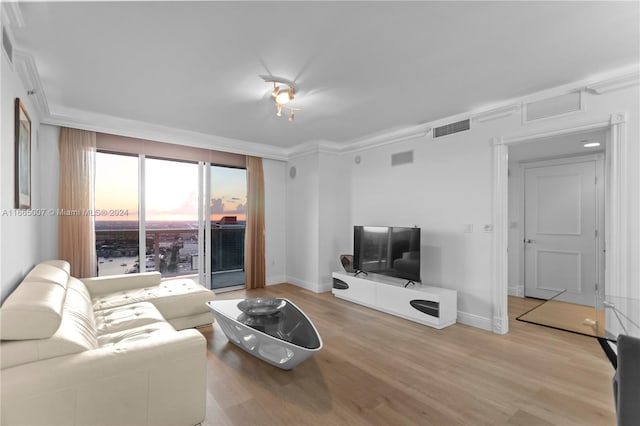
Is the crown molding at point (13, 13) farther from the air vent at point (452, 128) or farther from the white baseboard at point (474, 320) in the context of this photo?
the white baseboard at point (474, 320)

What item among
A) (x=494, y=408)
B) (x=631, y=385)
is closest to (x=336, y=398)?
(x=494, y=408)

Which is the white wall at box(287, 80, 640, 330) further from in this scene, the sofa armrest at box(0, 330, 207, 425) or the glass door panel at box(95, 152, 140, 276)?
the sofa armrest at box(0, 330, 207, 425)

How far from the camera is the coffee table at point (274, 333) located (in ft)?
7.64

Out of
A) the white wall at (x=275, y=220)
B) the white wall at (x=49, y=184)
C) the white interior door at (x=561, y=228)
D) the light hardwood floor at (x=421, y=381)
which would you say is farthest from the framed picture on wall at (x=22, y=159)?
the white interior door at (x=561, y=228)

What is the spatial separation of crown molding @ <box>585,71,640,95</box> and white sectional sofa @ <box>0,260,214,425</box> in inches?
152

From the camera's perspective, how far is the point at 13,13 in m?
1.81

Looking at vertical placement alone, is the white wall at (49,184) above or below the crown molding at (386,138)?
below

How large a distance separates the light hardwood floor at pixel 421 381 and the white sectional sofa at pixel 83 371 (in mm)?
414

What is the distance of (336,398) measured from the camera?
2.14 m

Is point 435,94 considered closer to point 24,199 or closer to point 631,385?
point 631,385

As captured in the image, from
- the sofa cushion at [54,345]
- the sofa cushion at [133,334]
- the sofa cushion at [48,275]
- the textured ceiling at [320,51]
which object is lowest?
the sofa cushion at [133,334]

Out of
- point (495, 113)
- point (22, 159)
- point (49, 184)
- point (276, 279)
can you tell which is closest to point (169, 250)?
point (49, 184)

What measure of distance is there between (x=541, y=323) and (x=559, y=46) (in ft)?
6.59

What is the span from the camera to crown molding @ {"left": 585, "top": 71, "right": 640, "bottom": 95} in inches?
101
